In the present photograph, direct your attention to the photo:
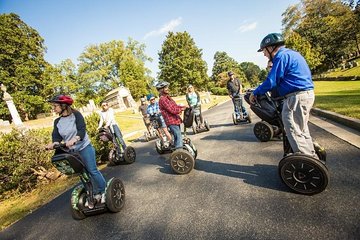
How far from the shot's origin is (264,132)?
6172mm

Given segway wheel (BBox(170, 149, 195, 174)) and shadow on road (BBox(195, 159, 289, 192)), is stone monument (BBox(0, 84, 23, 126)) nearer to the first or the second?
segway wheel (BBox(170, 149, 195, 174))

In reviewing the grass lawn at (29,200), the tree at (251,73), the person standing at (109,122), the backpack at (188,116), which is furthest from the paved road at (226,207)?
the tree at (251,73)

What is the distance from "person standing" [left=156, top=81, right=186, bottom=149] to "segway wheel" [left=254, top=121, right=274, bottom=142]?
2.55 meters

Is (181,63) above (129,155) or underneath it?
above

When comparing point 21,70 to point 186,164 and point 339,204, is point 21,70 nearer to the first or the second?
point 186,164

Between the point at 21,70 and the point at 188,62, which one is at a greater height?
Result: the point at 21,70

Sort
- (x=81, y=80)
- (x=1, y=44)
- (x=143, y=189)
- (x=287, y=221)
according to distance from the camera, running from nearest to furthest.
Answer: (x=287, y=221) → (x=143, y=189) → (x=1, y=44) → (x=81, y=80)

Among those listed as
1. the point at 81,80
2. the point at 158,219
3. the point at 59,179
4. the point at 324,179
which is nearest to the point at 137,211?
the point at 158,219

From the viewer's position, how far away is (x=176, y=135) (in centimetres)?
514

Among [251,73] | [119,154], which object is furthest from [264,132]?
[251,73]

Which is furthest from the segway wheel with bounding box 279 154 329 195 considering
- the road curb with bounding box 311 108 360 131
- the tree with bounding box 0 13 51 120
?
the tree with bounding box 0 13 51 120

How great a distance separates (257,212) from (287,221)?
41 cm

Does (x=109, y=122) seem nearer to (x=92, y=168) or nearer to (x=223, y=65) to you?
(x=92, y=168)

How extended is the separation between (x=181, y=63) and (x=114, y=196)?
137 ft
